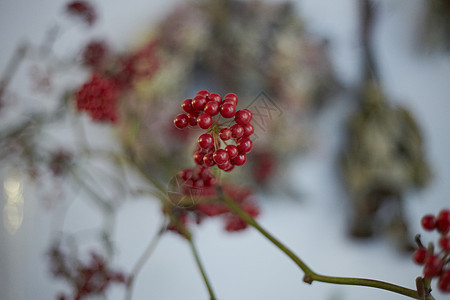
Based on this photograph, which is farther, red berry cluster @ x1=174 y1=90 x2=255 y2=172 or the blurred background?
the blurred background

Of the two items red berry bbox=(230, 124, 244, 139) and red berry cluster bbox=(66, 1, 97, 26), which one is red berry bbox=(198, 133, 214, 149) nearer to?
red berry bbox=(230, 124, 244, 139)

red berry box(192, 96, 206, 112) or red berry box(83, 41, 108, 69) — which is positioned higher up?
red berry box(83, 41, 108, 69)

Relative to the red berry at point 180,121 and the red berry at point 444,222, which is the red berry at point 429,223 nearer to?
the red berry at point 444,222

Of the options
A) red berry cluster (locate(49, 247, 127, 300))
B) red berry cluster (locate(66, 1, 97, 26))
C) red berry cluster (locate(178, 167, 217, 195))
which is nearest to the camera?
red berry cluster (locate(178, 167, 217, 195))

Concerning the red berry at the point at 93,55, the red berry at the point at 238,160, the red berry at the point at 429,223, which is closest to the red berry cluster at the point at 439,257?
the red berry at the point at 429,223

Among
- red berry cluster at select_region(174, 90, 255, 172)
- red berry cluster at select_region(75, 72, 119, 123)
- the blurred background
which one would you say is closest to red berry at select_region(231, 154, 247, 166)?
red berry cluster at select_region(174, 90, 255, 172)

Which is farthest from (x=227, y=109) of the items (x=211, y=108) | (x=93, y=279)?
(x=93, y=279)

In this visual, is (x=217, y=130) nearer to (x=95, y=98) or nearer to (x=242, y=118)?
(x=242, y=118)
